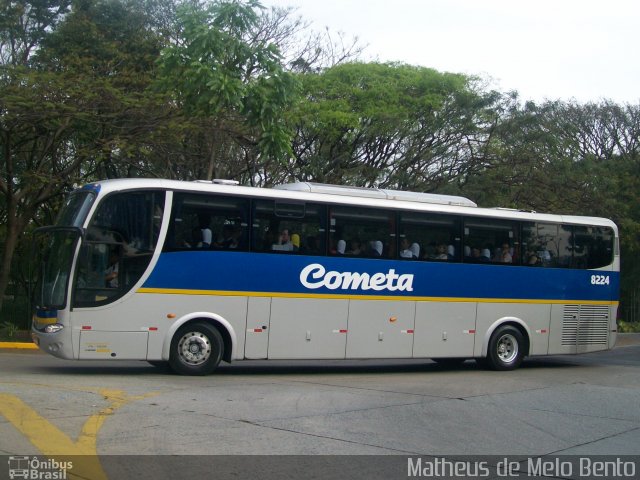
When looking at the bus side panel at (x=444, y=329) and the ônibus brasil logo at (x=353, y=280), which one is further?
the bus side panel at (x=444, y=329)

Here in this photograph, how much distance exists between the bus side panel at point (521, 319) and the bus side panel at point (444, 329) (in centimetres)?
25

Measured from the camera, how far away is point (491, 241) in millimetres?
16969

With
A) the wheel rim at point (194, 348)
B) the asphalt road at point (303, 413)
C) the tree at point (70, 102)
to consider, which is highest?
the tree at point (70, 102)

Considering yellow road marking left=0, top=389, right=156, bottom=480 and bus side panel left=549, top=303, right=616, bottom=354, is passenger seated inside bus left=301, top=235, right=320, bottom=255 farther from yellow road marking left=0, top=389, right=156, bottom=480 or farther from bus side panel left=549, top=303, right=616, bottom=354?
bus side panel left=549, top=303, right=616, bottom=354

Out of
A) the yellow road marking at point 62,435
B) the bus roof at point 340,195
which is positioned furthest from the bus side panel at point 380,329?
the yellow road marking at point 62,435

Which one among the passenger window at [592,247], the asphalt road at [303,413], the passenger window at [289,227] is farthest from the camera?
the passenger window at [592,247]

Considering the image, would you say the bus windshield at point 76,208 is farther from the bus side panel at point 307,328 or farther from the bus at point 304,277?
the bus side panel at point 307,328

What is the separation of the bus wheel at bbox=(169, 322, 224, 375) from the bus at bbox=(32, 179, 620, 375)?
23mm

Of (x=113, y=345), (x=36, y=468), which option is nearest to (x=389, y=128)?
(x=113, y=345)

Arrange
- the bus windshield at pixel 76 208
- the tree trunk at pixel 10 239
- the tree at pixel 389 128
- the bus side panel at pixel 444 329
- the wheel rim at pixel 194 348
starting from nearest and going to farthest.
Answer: the bus windshield at pixel 76 208, the wheel rim at pixel 194 348, the bus side panel at pixel 444 329, the tree trunk at pixel 10 239, the tree at pixel 389 128

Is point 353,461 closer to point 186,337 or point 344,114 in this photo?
point 186,337

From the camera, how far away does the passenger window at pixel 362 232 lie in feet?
49.4

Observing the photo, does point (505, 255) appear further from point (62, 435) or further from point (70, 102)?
point (70, 102)

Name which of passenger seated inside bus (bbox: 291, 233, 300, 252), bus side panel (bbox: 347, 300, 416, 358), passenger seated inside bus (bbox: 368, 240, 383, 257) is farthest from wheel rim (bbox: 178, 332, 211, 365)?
passenger seated inside bus (bbox: 368, 240, 383, 257)
